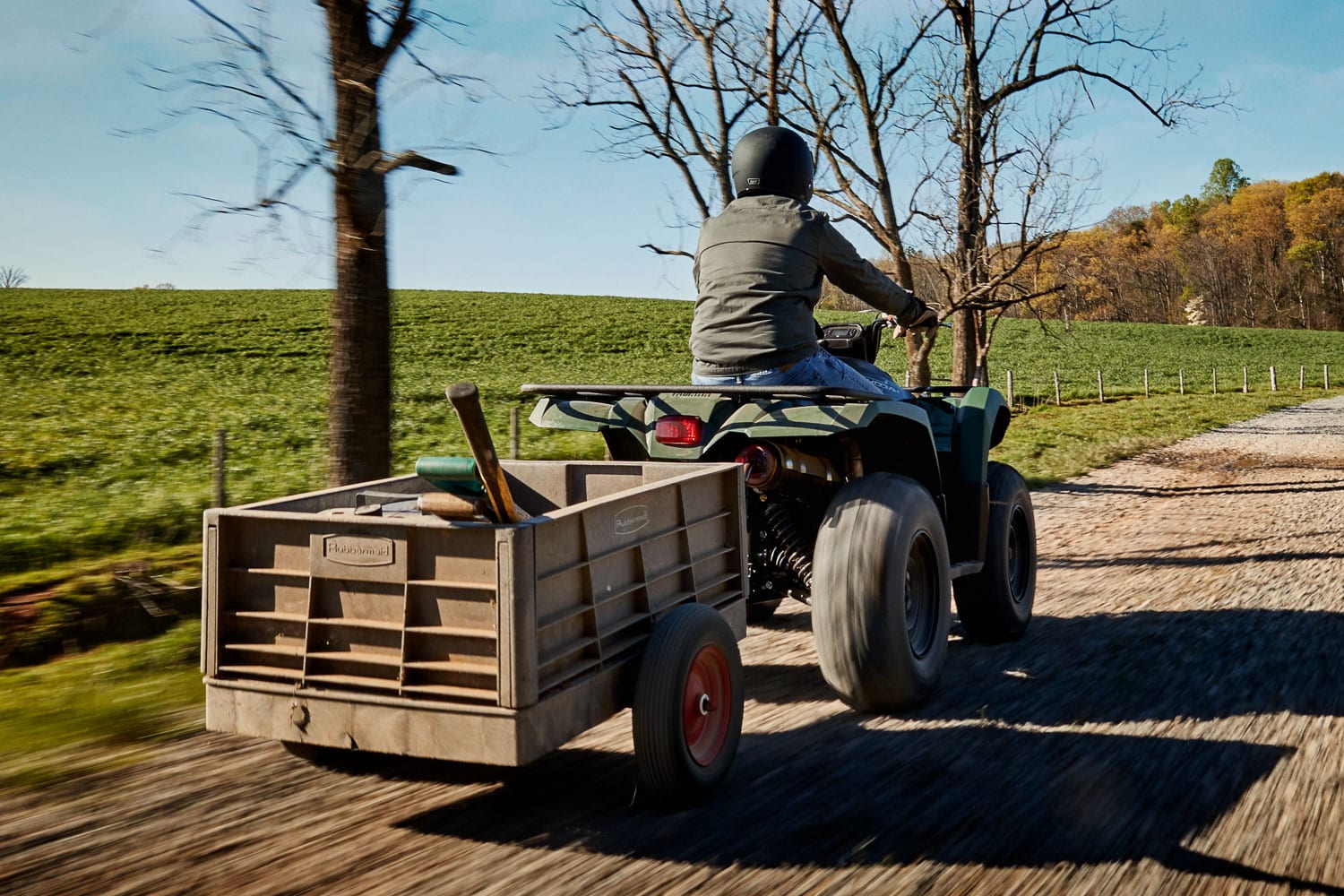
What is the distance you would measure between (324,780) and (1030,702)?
117 inches

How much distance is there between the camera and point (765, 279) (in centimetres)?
467

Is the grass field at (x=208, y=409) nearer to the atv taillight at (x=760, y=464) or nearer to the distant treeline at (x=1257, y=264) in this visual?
the atv taillight at (x=760, y=464)

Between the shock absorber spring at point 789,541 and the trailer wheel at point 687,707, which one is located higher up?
the shock absorber spring at point 789,541

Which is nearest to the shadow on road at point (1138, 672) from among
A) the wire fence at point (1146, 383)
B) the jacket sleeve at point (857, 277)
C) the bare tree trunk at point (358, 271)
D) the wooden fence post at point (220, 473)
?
the jacket sleeve at point (857, 277)

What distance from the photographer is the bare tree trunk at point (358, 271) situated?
5.50 meters

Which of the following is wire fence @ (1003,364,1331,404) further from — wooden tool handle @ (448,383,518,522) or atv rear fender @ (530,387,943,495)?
wooden tool handle @ (448,383,518,522)

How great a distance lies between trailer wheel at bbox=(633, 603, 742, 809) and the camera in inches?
136

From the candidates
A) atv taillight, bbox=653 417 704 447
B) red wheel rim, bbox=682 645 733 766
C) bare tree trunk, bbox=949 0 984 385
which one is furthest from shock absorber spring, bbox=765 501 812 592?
bare tree trunk, bbox=949 0 984 385

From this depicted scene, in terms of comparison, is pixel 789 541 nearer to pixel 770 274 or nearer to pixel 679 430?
pixel 679 430

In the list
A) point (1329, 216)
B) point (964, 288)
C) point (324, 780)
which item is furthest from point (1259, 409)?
point (1329, 216)

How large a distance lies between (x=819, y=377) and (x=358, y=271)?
103 inches

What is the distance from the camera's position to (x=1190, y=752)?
4074 mm

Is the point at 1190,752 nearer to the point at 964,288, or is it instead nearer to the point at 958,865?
the point at 958,865

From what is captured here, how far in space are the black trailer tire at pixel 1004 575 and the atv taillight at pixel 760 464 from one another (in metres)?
1.47
